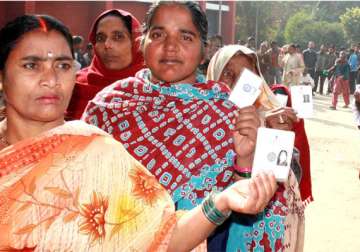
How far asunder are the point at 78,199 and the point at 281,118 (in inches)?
59.1

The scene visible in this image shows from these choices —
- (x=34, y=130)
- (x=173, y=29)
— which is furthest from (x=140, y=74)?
(x=34, y=130)

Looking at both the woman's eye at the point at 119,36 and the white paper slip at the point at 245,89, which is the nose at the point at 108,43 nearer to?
the woman's eye at the point at 119,36

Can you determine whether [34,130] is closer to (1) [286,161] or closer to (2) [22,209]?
(2) [22,209]

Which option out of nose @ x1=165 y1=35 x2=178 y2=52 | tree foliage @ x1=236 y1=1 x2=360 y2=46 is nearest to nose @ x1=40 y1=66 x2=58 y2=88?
nose @ x1=165 y1=35 x2=178 y2=52

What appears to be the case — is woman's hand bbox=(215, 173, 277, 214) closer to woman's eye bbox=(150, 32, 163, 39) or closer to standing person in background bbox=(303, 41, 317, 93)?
woman's eye bbox=(150, 32, 163, 39)

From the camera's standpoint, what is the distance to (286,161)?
1.71 meters

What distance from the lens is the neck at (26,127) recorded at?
1.82 metres

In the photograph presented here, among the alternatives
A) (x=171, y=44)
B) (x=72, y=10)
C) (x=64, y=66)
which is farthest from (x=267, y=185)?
(x=72, y=10)

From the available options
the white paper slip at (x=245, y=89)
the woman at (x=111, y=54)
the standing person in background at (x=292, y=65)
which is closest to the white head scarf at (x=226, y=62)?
the woman at (x=111, y=54)

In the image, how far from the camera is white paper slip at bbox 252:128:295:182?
1.68 meters

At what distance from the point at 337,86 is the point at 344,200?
365 inches

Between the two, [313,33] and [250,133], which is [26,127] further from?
[313,33]

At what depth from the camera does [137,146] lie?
7.59ft

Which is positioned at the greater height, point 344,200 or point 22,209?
point 22,209
